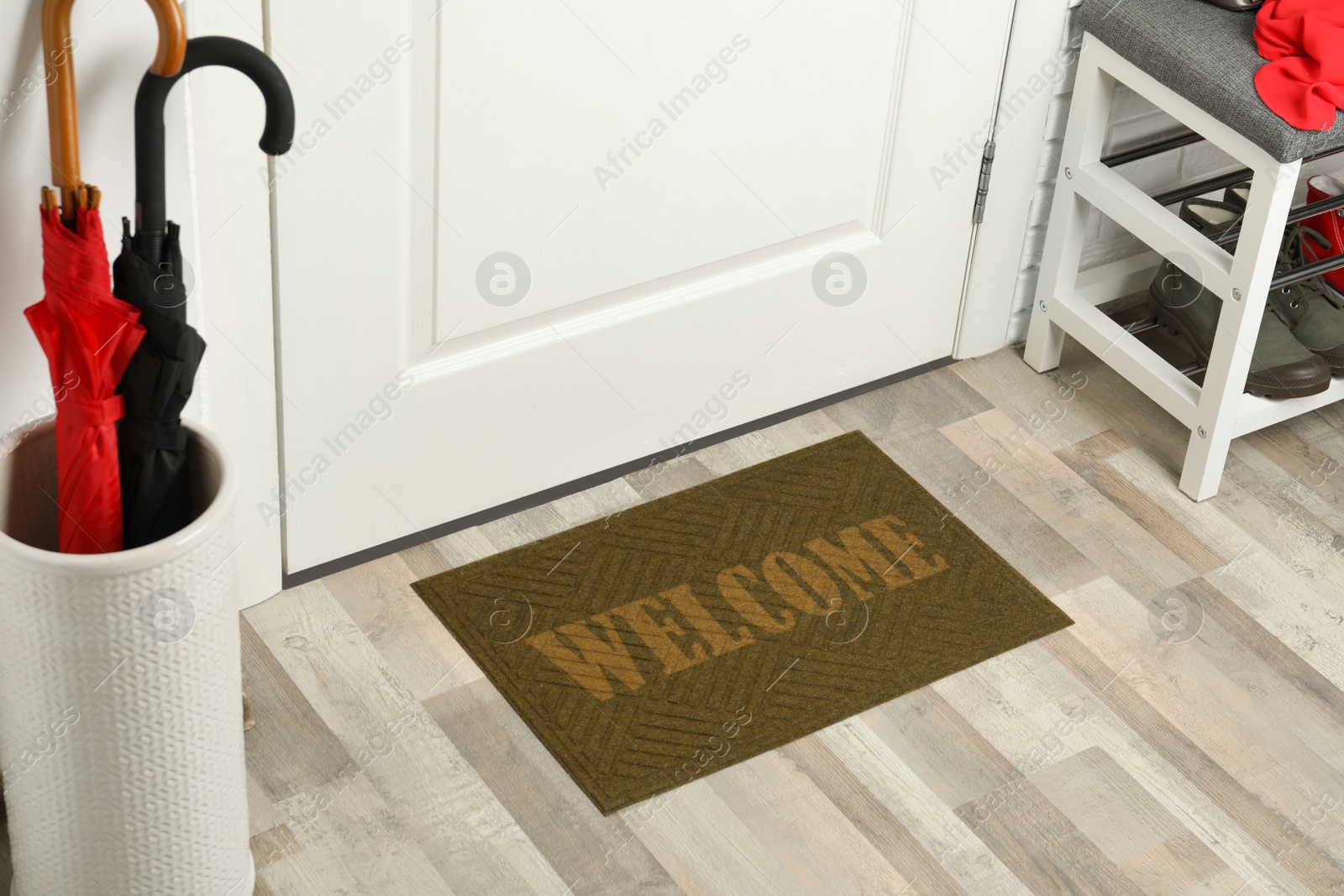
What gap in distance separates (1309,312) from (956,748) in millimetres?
909

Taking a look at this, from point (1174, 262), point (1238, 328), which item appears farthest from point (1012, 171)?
point (1238, 328)

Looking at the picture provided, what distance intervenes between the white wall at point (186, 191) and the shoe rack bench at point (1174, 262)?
118cm

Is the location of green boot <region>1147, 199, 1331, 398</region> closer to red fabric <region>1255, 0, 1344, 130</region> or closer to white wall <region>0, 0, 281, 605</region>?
red fabric <region>1255, 0, 1344, 130</region>

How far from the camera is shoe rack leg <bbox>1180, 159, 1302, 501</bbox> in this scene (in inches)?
75.5

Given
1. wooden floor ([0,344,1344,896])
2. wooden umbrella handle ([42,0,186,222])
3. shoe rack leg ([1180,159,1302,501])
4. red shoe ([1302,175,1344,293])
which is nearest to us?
wooden umbrella handle ([42,0,186,222])

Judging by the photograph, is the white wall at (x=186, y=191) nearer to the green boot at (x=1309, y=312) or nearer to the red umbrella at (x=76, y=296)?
the red umbrella at (x=76, y=296)

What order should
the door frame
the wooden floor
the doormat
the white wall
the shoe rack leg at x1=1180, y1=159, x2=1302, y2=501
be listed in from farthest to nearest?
the door frame
the shoe rack leg at x1=1180, y1=159, x2=1302, y2=501
the doormat
the wooden floor
the white wall

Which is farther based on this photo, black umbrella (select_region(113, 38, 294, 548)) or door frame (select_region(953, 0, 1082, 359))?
door frame (select_region(953, 0, 1082, 359))

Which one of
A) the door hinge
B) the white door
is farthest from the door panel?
the door hinge

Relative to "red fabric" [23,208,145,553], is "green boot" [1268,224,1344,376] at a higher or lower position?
lower

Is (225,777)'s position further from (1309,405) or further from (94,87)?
(1309,405)

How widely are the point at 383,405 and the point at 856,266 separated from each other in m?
0.72

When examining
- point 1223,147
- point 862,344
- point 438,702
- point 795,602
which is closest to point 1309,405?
point 1223,147

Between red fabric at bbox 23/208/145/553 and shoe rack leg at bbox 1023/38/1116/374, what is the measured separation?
1.41 meters
